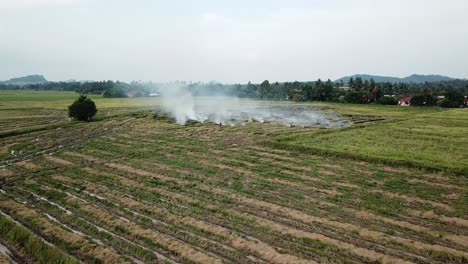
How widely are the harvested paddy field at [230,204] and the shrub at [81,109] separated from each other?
70.6 feet

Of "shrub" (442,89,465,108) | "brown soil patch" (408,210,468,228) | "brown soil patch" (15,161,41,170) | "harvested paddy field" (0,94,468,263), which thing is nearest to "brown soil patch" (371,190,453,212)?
"harvested paddy field" (0,94,468,263)

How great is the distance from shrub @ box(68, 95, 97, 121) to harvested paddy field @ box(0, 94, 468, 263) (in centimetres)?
2151


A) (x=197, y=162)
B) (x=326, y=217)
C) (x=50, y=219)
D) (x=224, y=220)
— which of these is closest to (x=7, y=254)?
(x=50, y=219)

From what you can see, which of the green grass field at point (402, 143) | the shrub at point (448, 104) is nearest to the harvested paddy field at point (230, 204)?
the green grass field at point (402, 143)

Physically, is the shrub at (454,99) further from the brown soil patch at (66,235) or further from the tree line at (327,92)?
the brown soil patch at (66,235)

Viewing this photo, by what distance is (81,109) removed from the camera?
57719 mm

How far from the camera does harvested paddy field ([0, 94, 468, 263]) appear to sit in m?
14.5

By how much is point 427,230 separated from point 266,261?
7.67 metres

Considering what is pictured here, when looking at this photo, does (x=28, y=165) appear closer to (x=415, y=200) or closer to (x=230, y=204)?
(x=230, y=204)

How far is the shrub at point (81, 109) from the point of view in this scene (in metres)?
57.6

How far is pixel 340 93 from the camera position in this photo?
108 m

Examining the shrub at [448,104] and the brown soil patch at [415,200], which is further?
the shrub at [448,104]

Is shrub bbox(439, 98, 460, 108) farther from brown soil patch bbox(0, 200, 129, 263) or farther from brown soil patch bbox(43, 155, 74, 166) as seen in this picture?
brown soil patch bbox(0, 200, 129, 263)

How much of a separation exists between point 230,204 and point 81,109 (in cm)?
4488
